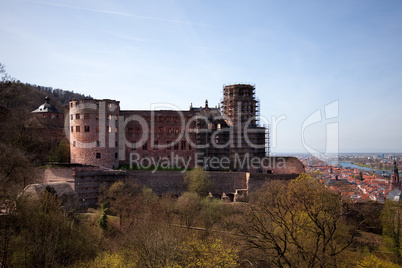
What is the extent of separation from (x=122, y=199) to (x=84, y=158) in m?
12.4

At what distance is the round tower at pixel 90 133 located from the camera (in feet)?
133

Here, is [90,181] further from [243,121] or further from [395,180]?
[395,180]

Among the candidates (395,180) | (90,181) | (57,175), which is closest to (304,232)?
(90,181)

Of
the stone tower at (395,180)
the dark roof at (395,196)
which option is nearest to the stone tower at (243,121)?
the dark roof at (395,196)

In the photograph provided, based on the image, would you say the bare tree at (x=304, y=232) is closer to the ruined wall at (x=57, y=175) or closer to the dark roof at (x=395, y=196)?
the dark roof at (x=395, y=196)

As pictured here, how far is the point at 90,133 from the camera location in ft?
133

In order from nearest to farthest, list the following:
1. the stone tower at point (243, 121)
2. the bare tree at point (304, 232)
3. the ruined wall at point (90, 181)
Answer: the bare tree at point (304, 232), the ruined wall at point (90, 181), the stone tower at point (243, 121)

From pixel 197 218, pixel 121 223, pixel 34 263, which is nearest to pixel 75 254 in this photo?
pixel 34 263

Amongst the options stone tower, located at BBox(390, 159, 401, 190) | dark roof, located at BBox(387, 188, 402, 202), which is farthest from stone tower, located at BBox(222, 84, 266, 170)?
stone tower, located at BBox(390, 159, 401, 190)

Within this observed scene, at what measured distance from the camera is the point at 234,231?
2795 centimetres

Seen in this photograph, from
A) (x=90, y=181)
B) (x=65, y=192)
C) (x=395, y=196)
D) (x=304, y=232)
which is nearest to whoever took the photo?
(x=304, y=232)

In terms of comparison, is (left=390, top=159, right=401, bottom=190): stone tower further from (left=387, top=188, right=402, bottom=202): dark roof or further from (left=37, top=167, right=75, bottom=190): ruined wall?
(left=37, top=167, right=75, bottom=190): ruined wall

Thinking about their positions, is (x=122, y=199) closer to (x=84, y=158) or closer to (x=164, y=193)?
(x=164, y=193)

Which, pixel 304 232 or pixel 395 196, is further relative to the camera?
pixel 395 196
